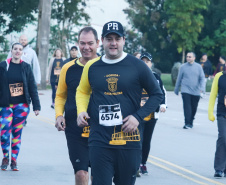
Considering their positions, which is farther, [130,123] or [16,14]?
[16,14]

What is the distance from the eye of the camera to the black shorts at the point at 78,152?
6.45 meters

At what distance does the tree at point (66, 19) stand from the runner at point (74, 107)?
132 ft

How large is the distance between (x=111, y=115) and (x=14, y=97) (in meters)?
4.27

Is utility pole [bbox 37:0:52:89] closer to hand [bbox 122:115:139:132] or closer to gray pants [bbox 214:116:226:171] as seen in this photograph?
gray pants [bbox 214:116:226:171]

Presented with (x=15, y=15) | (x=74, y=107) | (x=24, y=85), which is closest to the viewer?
(x=74, y=107)

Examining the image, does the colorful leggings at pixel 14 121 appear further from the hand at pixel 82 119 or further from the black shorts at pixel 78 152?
the hand at pixel 82 119

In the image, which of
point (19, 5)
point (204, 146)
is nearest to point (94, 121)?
point (204, 146)

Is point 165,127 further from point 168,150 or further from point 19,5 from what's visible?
point 19,5

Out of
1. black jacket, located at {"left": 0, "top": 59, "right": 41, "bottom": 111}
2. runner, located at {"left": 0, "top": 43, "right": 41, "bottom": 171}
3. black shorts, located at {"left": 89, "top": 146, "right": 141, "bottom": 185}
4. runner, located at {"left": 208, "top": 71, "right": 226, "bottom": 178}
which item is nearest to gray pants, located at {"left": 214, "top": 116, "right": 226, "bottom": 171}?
runner, located at {"left": 208, "top": 71, "right": 226, "bottom": 178}

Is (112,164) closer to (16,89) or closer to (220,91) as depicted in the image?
(220,91)

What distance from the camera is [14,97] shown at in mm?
9281

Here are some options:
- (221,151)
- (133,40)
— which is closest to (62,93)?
(221,151)

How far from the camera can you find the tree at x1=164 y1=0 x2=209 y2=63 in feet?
147

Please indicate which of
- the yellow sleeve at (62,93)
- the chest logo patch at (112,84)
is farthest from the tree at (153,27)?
the chest logo patch at (112,84)
